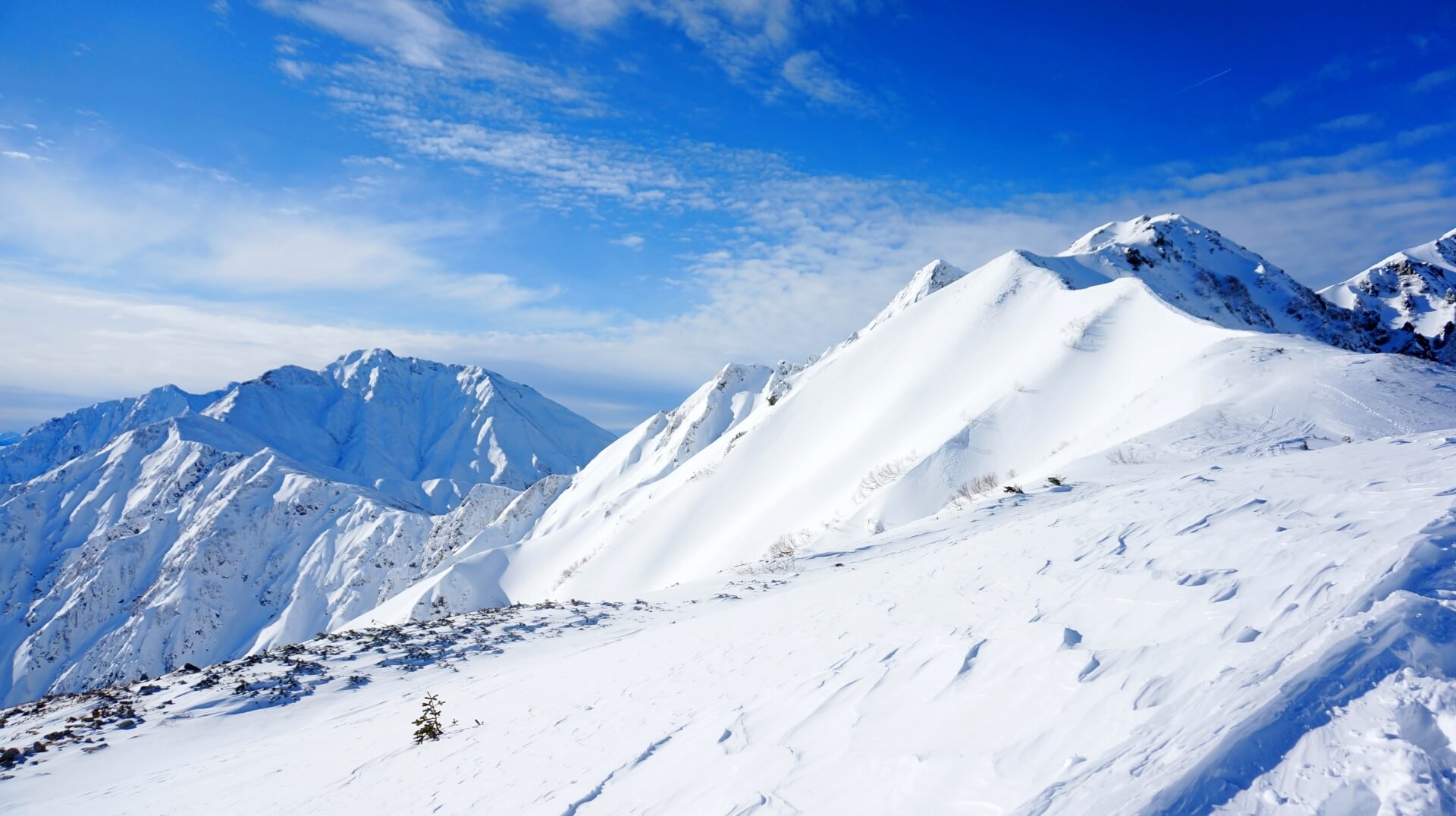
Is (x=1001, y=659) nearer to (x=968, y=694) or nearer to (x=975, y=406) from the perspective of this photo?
(x=968, y=694)

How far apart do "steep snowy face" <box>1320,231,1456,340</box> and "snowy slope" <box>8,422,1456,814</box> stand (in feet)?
315

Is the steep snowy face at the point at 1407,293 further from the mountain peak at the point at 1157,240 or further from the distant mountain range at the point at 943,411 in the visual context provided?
the mountain peak at the point at 1157,240

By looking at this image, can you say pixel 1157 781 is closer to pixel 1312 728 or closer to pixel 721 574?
pixel 1312 728

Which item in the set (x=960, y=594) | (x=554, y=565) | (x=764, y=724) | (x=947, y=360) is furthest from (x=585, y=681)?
(x=554, y=565)

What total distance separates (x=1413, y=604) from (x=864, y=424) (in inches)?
1150

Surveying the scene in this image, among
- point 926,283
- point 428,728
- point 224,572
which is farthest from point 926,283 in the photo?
point 224,572

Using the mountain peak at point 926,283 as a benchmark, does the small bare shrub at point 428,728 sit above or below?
below

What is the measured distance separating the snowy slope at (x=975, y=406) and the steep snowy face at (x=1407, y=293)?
26.9 metres

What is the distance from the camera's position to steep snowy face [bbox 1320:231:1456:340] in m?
78.4

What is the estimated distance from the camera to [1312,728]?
9.84 feet

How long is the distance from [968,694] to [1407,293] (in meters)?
121

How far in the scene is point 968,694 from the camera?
14.6 feet

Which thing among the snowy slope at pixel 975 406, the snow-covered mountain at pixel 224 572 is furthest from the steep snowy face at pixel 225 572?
the snowy slope at pixel 975 406

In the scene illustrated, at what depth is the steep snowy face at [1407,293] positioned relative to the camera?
257ft
